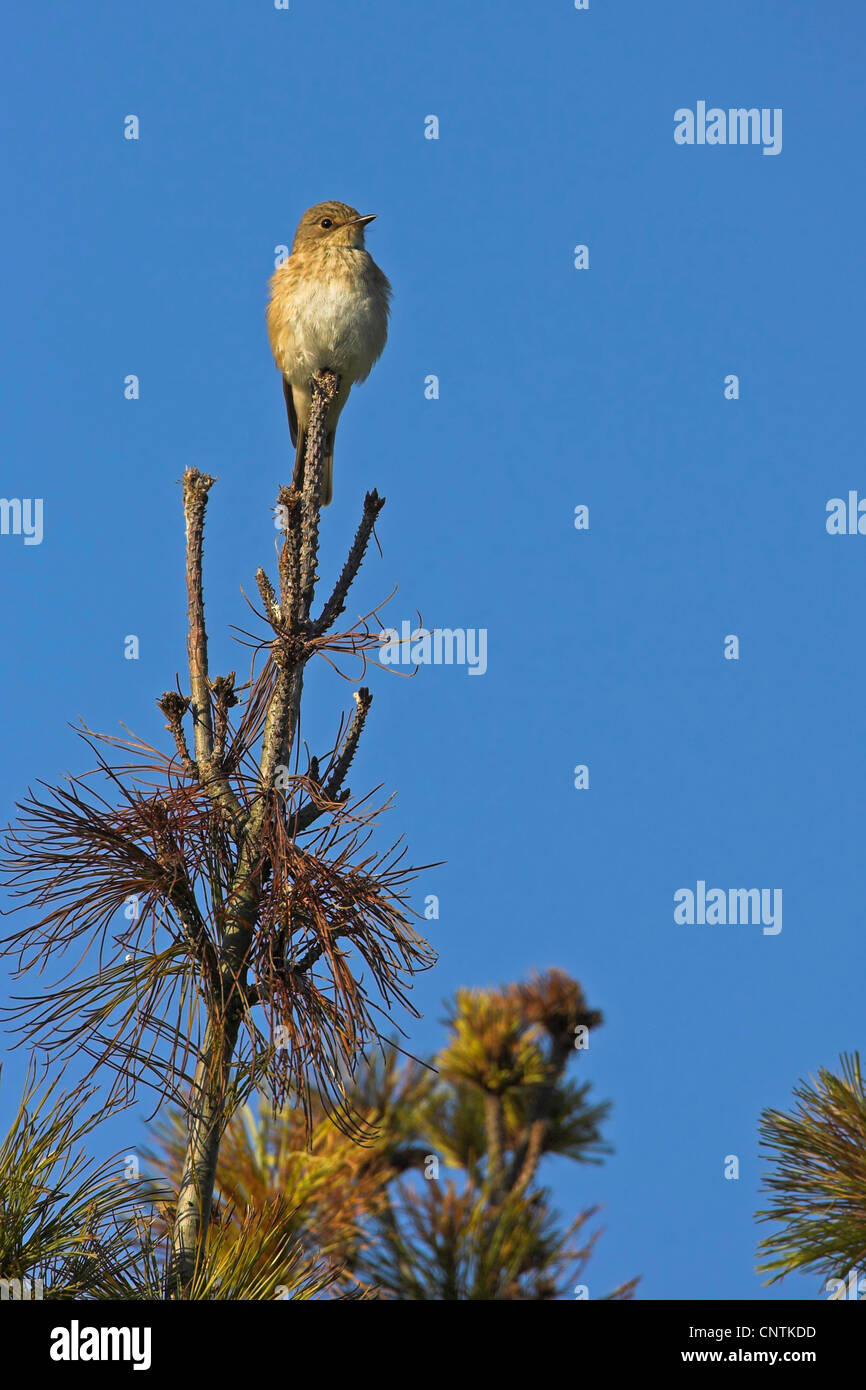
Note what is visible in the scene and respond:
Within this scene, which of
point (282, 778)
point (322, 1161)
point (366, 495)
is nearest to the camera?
point (282, 778)

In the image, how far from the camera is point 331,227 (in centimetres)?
870

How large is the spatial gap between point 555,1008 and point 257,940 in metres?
6.17

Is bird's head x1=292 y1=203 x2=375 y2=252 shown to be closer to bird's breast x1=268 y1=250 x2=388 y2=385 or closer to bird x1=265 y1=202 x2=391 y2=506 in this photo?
bird x1=265 y1=202 x2=391 y2=506

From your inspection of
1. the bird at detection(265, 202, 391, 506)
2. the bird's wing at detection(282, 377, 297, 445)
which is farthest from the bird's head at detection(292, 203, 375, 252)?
the bird's wing at detection(282, 377, 297, 445)

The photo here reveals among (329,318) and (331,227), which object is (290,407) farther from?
(329,318)

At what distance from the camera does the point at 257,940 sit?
13.4ft

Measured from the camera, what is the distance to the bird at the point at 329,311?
25.4 feet

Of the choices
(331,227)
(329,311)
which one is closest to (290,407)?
(331,227)

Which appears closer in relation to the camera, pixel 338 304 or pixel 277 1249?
pixel 277 1249
